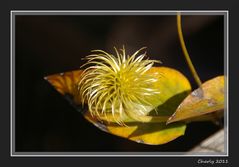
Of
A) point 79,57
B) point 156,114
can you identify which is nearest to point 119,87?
point 156,114

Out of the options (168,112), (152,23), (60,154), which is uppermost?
(152,23)

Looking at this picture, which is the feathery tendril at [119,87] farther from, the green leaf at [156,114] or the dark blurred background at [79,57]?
the dark blurred background at [79,57]

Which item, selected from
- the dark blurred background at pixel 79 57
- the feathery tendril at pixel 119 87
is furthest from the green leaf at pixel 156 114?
the dark blurred background at pixel 79 57

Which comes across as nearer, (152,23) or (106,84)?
(106,84)

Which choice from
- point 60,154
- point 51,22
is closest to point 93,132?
point 60,154

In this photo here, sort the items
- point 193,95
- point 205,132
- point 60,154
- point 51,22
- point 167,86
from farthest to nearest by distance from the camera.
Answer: point 51,22
point 205,132
point 60,154
point 167,86
point 193,95

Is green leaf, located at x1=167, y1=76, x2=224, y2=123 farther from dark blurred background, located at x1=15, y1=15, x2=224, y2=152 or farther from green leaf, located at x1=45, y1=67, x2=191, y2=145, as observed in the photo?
dark blurred background, located at x1=15, y1=15, x2=224, y2=152

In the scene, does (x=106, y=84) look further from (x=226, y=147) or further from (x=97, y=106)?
(x=226, y=147)

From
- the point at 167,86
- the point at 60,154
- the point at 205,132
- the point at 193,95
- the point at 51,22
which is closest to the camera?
the point at 193,95
